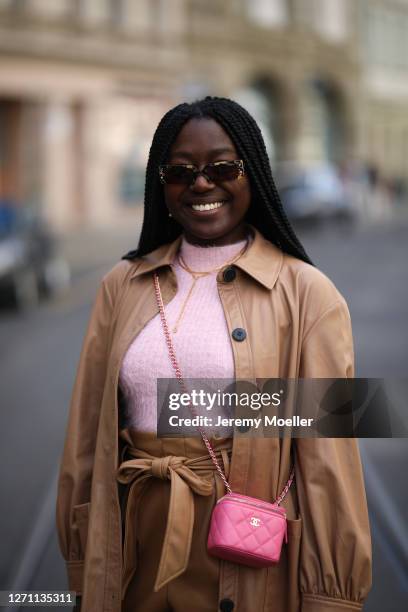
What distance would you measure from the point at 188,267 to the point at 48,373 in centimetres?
626

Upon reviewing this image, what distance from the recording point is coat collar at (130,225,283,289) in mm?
2457

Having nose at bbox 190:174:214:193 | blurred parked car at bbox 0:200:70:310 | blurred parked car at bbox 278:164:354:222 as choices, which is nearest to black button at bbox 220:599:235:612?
nose at bbox 190:174:214:193

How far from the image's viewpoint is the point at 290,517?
2.39 m

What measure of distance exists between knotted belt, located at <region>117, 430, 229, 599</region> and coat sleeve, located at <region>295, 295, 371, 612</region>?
0.23 metres

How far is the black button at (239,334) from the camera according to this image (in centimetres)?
238

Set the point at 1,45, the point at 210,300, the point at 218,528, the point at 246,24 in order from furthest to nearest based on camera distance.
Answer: the point at 246,24
the point at 1,45
the point at 210,300
the point at 218,528

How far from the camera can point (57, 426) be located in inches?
267

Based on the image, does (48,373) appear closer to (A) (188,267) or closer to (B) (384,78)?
(A) (188,267)

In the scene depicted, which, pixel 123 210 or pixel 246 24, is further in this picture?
pixel 246 24

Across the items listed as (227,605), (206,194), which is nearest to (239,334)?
(206,194)

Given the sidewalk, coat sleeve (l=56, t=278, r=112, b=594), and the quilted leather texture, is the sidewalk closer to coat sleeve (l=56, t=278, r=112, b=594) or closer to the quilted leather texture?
coat sleeve (l=56, t=278, r=112, b=594)

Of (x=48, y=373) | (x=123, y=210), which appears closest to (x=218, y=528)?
(x=48, y=373)

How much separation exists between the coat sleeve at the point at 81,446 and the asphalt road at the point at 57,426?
1473 millimetres

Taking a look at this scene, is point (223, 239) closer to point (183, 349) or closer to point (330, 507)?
point (183, 349)
